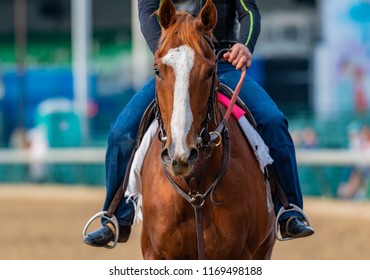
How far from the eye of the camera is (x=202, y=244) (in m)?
6.23

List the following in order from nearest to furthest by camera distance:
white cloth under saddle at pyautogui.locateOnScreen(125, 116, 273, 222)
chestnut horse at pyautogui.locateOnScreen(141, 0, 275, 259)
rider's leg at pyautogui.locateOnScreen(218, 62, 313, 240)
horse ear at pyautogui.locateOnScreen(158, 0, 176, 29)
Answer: chestnut horse at pyautogui.locateOnScreen(141, 0, 275, 259) < horse ear at pyautogui.locateOnScreen(158, 0, 176, 29) < white cloth under saddle at pyautogui.locateOnScreen(125, 116, 273, 222) < rider's leg at pyautogui.locateOnScreen(218, 62, 313, 240)

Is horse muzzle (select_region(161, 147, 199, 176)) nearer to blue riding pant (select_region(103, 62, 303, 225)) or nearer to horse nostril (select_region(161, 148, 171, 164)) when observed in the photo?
horse nostril (select_region(161, 148, 171, 164))

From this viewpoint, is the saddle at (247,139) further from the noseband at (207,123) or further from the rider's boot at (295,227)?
the noseband at (207,123)

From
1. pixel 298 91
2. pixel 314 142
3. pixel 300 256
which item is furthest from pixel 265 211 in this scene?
pixel 298 91

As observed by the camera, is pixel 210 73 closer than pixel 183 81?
No

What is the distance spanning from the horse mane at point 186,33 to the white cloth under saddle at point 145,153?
0.95 meters

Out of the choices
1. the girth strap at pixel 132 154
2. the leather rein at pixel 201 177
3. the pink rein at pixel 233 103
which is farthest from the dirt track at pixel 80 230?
the leather rein at pixel 201 177

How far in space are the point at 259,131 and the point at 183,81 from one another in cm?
144

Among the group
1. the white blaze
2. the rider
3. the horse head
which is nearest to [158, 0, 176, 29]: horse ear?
the horse head

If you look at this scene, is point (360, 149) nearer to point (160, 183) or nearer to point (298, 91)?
point (298, 91)

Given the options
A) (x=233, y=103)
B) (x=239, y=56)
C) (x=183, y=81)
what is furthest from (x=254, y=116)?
(x=183, y=81)

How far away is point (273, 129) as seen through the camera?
22.9ft

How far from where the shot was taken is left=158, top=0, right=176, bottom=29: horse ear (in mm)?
5973

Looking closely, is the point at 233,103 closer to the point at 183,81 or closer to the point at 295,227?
the point at 183,81
